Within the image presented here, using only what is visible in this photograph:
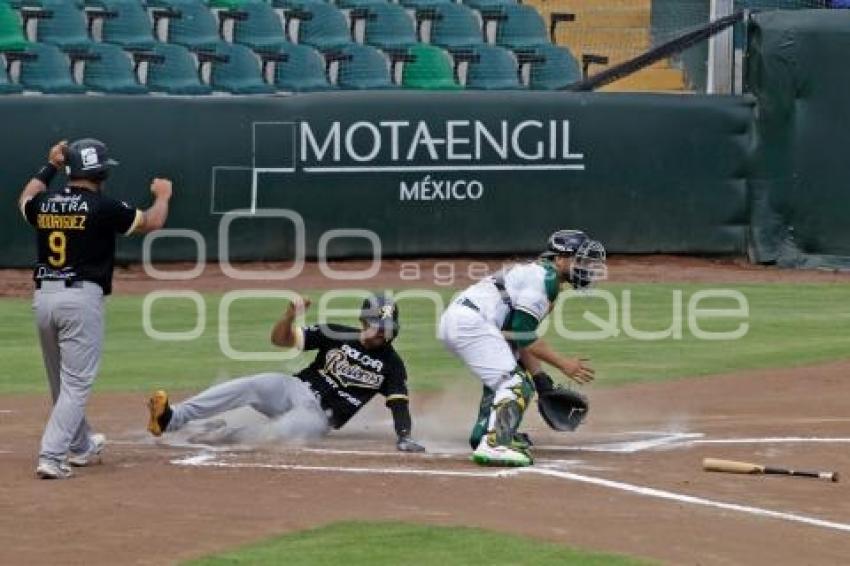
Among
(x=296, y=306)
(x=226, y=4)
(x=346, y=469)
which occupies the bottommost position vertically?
(x=346, y=469)

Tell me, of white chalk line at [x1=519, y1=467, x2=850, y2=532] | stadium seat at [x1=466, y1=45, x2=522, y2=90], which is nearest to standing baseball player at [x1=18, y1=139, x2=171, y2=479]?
white chalk line at [x1=519, y1=467, x2=850, y2=532]

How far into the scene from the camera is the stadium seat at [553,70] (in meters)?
27.5

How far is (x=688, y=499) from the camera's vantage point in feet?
31.4

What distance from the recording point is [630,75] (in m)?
27.7

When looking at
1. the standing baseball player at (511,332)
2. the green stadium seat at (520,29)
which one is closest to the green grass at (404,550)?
the standing baseball player at (511,332)

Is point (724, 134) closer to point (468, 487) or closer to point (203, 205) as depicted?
point (203, 205)

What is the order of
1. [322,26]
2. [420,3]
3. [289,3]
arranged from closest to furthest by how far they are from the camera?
[322,26] → [289,3] → [420,3]

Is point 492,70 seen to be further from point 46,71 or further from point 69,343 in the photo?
point 69,343

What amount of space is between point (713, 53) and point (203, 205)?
8.17m

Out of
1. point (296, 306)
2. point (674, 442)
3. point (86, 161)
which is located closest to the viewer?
point (86, 161)

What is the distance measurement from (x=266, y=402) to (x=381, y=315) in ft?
3.21

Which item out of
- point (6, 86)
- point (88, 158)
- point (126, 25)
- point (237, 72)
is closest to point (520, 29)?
point (237, 72)

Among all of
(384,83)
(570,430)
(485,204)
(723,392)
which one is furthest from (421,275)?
(570,430)

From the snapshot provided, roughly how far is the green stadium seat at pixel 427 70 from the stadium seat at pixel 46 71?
5.19 meters
